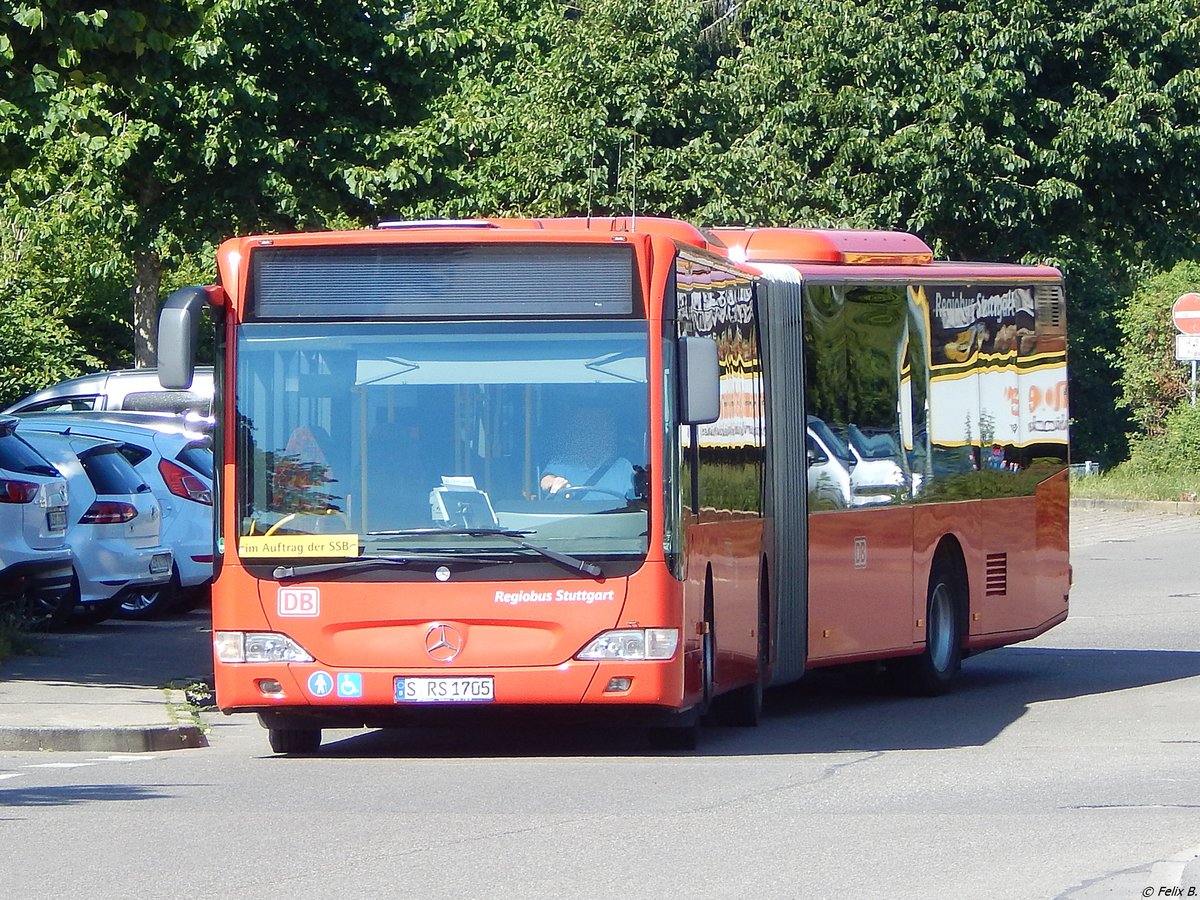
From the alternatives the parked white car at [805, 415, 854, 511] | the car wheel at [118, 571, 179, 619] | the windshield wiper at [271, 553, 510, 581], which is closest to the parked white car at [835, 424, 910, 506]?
the parked white car at [805, 415, 854, 511]

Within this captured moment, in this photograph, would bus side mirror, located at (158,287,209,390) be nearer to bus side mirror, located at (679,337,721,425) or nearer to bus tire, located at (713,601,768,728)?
bus side mirror, located at (679,337,721,425)

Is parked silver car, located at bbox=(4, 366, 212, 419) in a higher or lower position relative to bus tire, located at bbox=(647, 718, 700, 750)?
higher

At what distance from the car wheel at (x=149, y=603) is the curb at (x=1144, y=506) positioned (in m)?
20.4

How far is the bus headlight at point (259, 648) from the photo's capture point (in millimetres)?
10891

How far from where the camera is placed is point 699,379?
10805mm

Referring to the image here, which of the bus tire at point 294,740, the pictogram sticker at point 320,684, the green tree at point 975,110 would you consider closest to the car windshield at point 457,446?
the pictogram sticker at point 320,684

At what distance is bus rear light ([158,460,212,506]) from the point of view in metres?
19.3

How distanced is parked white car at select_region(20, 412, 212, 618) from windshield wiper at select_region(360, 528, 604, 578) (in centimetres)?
850

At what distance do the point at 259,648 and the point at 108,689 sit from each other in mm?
3517

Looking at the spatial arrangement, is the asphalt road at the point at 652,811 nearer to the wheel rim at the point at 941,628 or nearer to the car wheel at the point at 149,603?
the wheel rim at the point at 941,628

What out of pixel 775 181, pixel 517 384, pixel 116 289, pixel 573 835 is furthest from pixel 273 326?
pixel 116 289

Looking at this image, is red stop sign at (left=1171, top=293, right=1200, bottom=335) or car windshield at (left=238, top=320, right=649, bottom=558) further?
red stop sign at (left=1171, top=293, right=1200, bottom=335)

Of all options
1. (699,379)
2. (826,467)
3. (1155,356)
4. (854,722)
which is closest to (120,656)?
(826,467)

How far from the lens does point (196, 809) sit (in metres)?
9.36
